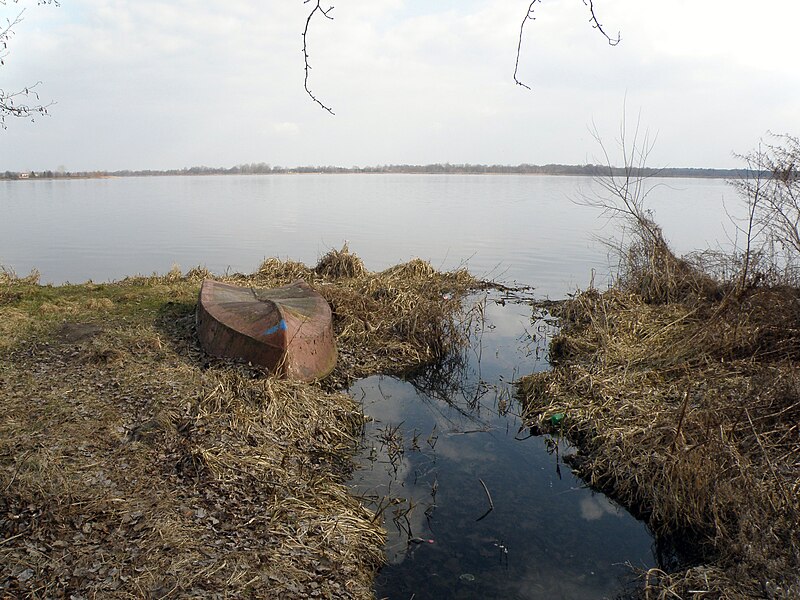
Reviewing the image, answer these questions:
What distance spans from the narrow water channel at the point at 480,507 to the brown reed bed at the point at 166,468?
32 cm

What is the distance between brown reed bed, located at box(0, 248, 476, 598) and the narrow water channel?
0.32 metres

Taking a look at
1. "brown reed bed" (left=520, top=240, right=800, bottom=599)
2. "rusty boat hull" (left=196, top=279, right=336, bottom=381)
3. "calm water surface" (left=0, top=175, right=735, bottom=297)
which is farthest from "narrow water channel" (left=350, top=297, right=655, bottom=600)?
"calm water surface" (left=0, top=175, right=735, bottom=297)

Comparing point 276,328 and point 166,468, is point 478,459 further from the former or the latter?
point 166,468

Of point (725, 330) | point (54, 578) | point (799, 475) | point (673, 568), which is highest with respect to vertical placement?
point (725, 330)

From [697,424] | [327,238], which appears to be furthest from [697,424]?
[327,238]

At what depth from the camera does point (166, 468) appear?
205 inches

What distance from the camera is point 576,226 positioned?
28.6 meters

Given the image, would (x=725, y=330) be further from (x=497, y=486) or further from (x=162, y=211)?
(x=162, y=211)

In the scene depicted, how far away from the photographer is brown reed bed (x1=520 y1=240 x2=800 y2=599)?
14.0 ft

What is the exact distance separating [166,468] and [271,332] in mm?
2550

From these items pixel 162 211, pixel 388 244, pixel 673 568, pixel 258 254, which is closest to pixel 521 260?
pixel 388 244

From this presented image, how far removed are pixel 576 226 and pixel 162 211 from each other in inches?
1010

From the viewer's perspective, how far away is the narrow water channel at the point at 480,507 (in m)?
4.66

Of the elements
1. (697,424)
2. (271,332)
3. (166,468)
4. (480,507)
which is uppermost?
(271,332)
